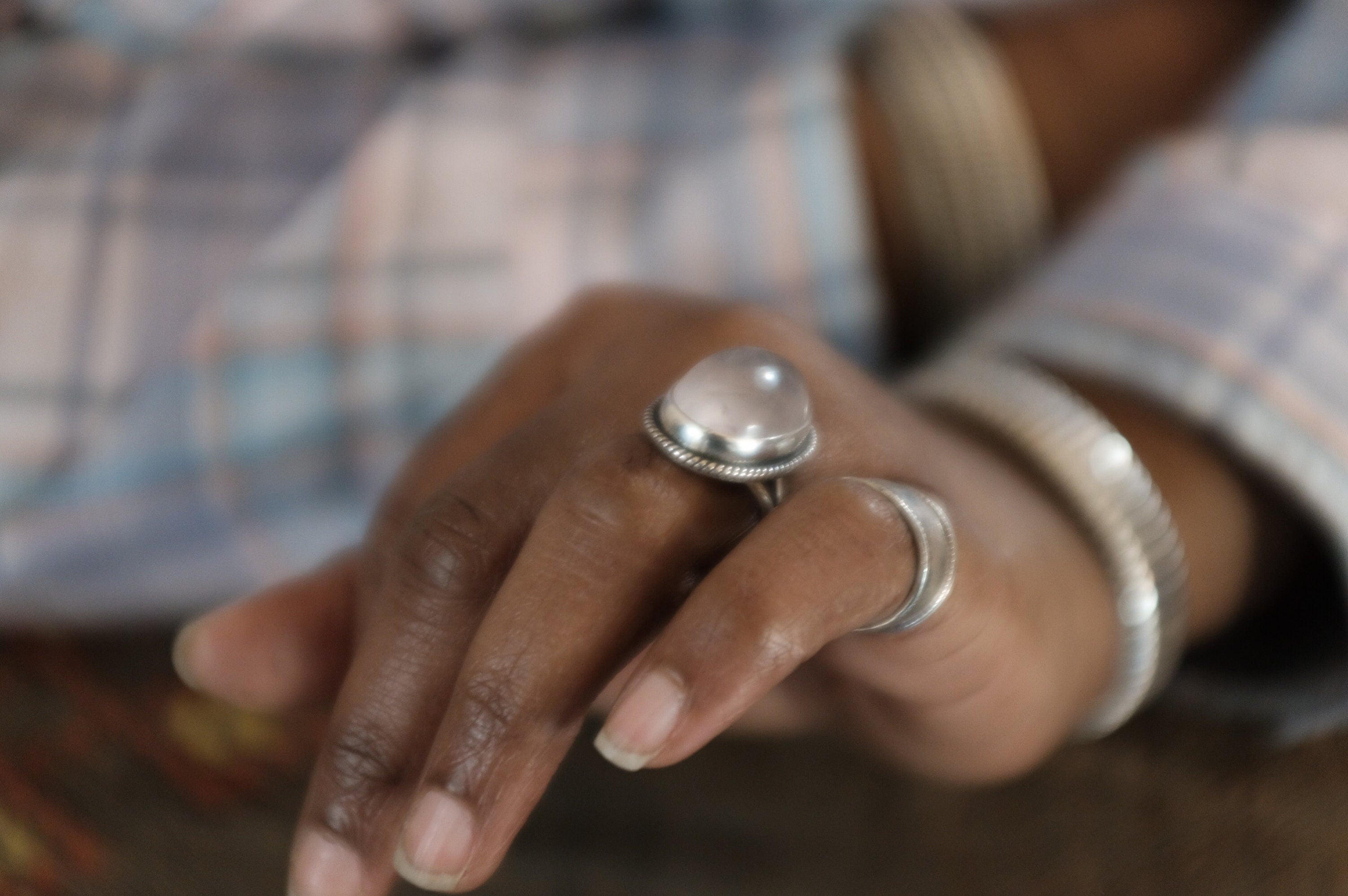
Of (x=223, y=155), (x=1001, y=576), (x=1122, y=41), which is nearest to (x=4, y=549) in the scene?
(x=223, y=155)

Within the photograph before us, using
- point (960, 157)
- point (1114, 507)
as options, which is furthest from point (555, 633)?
point (960, 157)

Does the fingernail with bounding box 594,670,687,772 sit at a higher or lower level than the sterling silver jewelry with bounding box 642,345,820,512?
lower

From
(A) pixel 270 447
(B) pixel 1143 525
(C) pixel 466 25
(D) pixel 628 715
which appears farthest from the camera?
(C) pixel 466 25

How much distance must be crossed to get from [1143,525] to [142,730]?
18.8 inches

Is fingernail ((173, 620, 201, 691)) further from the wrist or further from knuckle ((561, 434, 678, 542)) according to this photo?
the wrist

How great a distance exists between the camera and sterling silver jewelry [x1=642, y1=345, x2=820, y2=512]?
300 mm

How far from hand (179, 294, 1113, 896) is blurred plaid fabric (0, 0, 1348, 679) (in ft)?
0.52

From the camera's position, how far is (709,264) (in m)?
0.60

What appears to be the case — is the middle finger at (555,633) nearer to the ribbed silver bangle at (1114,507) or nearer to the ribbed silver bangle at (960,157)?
the ribbed silver bangle at (1114,507)

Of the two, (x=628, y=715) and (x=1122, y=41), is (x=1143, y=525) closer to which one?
(x=628, y=715)

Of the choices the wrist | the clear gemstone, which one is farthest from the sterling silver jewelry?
the wrist

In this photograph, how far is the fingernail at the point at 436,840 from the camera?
275 millimetres

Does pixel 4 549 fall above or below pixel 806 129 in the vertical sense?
below

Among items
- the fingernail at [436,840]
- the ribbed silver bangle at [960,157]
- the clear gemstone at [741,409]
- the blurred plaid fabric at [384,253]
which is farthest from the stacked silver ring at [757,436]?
the ribbed silver bangle at [960,157]
